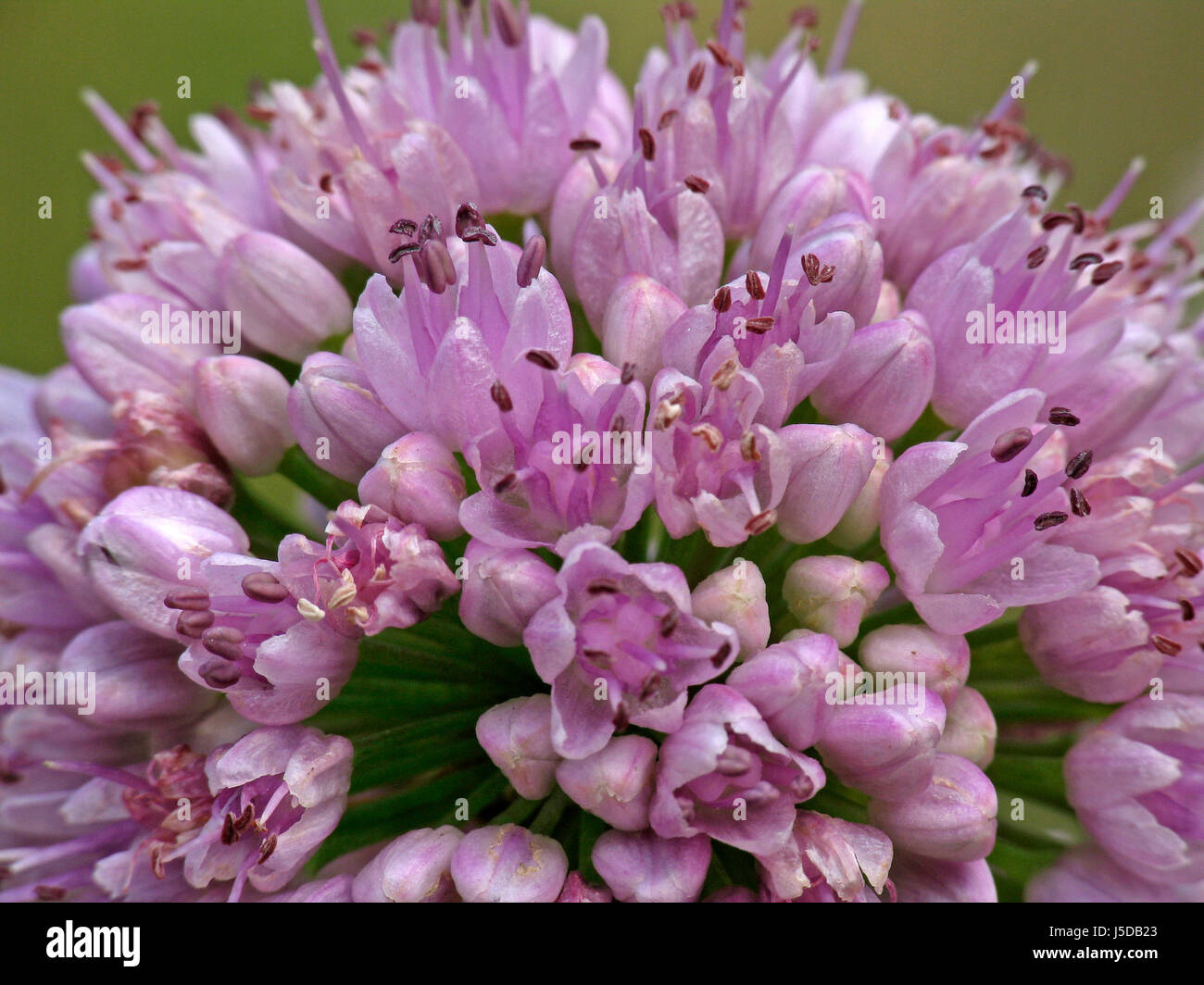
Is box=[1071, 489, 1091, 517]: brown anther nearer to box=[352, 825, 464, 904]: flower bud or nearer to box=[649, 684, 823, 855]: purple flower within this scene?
box=[649, 684, 823, 855]: purple flower

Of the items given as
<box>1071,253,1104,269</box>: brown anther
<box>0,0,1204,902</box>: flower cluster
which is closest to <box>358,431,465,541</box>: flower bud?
<box>0,0,1204,902</box>: flower cluster

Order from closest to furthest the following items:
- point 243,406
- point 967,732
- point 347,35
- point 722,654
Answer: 1. point 722,654
2. point 967,732
3. point 243,406
4. point 347,35

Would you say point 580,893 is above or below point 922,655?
below

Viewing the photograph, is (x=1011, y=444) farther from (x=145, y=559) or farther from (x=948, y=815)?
(x=145, y=559)

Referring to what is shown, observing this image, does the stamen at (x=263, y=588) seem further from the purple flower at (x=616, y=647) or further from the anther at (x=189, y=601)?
the purple flower at (x=616, y=647)

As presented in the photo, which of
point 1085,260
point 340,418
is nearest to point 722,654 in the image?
point 340,418

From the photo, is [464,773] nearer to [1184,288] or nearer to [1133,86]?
[1184,288]

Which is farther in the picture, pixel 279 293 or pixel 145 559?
pixel 279 293
